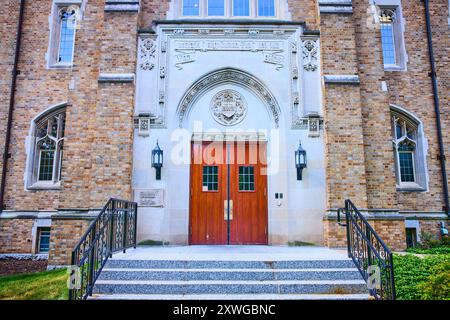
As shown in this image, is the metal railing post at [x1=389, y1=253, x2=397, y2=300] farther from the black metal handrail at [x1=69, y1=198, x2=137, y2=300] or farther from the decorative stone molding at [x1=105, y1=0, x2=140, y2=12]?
the decorative stone molding at [x1=105, y1=0, x2=140, y2=12]

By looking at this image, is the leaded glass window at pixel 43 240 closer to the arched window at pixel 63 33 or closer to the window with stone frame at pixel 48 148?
the window with stone frame at pixel 48 148

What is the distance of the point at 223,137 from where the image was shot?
10.5 meters

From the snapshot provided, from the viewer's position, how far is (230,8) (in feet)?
37.0

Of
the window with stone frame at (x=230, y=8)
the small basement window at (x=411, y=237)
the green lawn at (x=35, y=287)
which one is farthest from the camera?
the small basement window at (x=411, y=237)

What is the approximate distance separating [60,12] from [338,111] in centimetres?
1077

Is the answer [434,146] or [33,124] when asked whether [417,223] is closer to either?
[434,146]

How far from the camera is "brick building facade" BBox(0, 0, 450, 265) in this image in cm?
987

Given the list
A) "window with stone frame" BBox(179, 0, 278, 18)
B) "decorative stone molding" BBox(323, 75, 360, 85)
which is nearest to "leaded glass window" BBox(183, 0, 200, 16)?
"window with stone frame" BBox(179, 0, 278, 18)

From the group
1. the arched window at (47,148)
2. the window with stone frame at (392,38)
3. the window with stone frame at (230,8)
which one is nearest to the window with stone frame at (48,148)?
the arched window at (47,148)

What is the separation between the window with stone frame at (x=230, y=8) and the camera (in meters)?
11.3

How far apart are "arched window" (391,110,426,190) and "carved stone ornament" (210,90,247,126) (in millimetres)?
5876

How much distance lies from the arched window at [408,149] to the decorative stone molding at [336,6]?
A: 4.19 m
